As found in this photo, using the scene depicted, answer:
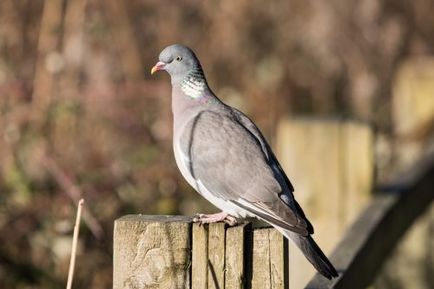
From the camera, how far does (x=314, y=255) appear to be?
248cm

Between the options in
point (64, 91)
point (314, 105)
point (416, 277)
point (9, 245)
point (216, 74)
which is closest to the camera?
point (9, 245)

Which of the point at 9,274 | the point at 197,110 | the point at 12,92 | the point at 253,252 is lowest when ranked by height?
the point at 253,252

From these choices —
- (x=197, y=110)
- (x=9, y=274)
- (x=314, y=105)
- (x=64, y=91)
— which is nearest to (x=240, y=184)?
(x=197, y=110)

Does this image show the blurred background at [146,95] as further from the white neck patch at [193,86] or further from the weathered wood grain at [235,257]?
the weathered wood grain at [235,257]

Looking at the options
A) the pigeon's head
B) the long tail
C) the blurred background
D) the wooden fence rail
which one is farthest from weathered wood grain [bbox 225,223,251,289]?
the pigeon's head

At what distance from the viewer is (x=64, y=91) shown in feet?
20.4

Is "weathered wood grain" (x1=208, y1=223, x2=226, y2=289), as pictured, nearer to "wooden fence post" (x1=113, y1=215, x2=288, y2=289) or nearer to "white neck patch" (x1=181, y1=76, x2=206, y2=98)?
"wooden fence post" (x1=113, y1=215, x2=288, y2=289)

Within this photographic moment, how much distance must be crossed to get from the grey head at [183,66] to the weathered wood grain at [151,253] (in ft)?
4.91

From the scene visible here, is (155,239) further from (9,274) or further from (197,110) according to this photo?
(9,274)

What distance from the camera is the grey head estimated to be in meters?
3.45

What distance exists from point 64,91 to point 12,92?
718 mm

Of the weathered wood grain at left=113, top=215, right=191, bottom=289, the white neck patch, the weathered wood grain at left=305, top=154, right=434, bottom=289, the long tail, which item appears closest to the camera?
the weathered wood grain at left=113, top=215, right=191, bottom=289

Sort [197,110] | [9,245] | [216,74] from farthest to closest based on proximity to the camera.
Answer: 1. [216,74]
2. [9,245]
3. [197,110]

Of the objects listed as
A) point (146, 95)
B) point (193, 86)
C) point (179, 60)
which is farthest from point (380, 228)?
point (146, 95)
